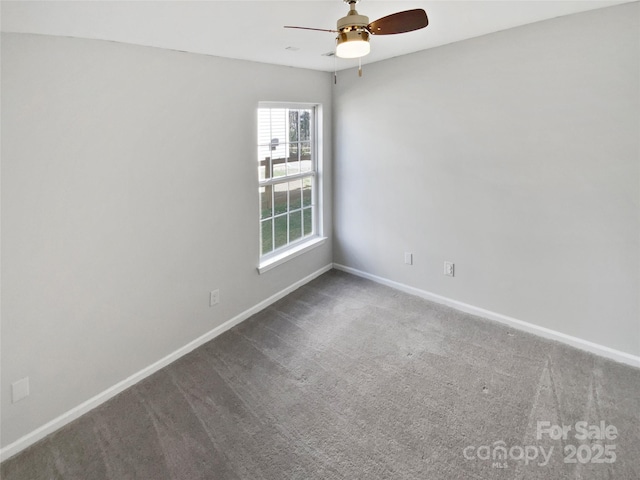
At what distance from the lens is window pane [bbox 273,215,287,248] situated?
370cm

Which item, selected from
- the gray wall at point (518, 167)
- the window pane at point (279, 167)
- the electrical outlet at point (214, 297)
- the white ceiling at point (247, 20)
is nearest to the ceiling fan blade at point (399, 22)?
the white ceiling at point (247, 20)

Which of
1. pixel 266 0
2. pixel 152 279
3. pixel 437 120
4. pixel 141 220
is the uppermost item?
pixel 266 0

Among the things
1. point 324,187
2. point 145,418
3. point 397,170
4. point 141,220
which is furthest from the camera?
point 324,187

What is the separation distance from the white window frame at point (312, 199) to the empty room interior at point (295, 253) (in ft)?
0.22

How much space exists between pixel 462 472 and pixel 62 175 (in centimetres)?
262

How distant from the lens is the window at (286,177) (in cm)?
342

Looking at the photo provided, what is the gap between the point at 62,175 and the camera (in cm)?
200

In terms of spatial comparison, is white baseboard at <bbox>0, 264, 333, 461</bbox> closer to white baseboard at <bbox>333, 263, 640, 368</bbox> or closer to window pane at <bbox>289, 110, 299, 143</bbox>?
white baseboard at <bbox>333, 263, 640, 368</bbox>

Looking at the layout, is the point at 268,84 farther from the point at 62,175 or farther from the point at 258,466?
the point at 258,466

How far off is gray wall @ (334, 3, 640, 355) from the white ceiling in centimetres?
29

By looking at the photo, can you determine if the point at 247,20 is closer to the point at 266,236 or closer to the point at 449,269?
the point at 266,236

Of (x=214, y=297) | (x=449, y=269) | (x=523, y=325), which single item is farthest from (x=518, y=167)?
(x=214, y=297)

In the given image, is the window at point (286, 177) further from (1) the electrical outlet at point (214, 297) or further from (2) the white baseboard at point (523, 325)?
(2) the white baseboard at point (523, 325)

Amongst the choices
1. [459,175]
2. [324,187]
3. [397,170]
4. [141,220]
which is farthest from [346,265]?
[141,220]
